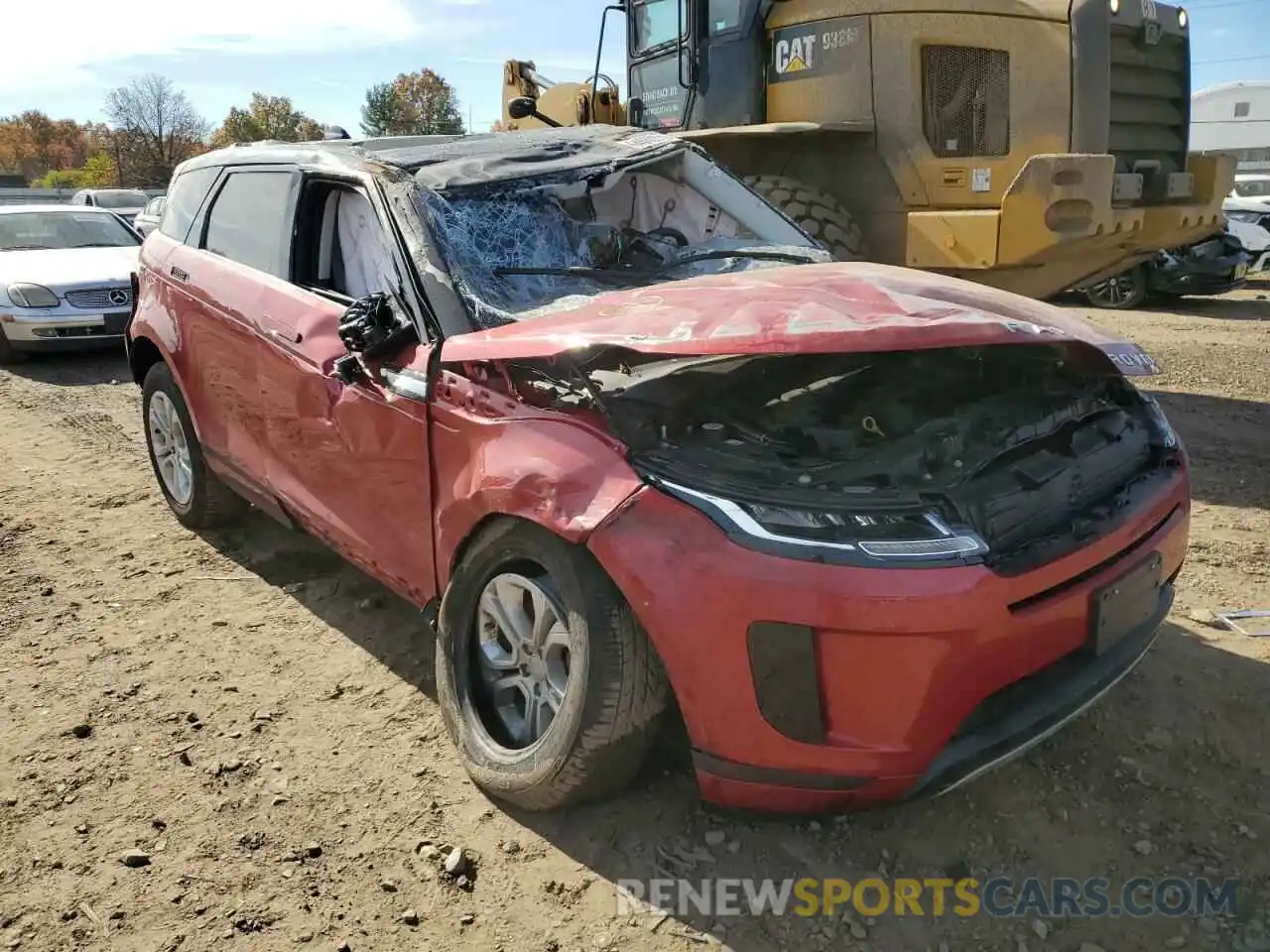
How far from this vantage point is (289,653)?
3604mm

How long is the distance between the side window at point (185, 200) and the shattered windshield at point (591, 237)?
68.2 inches

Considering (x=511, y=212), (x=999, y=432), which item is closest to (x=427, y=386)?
(x=511, y=212)

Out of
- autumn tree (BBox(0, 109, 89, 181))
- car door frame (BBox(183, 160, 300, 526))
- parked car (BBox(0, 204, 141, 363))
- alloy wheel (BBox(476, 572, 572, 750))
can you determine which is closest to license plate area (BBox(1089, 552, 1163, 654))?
alloy wheel (BBox(476, 572, 572, 750))

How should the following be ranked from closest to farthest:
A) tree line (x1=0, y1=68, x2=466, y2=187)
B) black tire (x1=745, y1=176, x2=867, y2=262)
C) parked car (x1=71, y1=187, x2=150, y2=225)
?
black tire (x1=745, y1=176, x2=867, y2=262), parked car (x1=71, y1=187, x2=150, y2=225), tree line (x1=0, y1=68, x2=466, y2=187)

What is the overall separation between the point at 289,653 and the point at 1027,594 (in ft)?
8.48

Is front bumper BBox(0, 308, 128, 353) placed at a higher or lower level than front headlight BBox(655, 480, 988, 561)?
higher

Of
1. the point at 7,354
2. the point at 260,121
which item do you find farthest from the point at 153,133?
the point at 7,354

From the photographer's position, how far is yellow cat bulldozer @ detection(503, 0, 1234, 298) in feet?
19.4

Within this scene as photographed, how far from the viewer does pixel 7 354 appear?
9.21m

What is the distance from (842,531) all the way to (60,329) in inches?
→ 355

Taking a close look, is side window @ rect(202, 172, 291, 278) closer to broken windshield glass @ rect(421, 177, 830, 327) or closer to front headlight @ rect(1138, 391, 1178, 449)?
broken windshield glass @ rect(421, 177, 830, 327)

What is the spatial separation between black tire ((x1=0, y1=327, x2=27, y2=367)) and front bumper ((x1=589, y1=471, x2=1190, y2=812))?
8.99 metres

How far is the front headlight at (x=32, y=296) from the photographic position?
8.91 metres

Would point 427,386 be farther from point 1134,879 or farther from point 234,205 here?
point 1134,879
